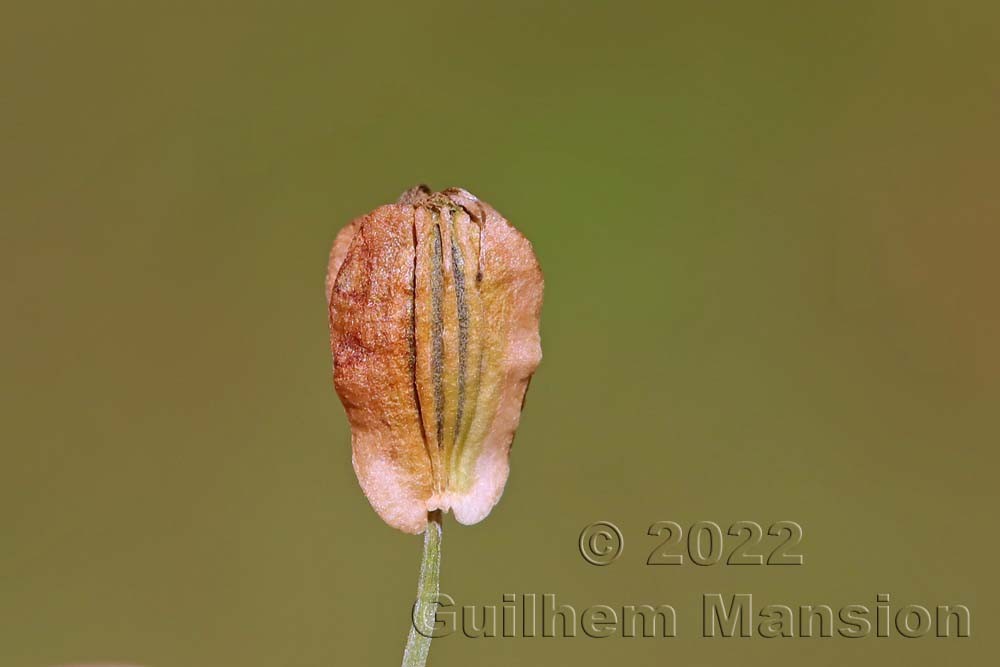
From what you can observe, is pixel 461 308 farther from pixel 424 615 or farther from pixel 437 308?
pixel 424 615

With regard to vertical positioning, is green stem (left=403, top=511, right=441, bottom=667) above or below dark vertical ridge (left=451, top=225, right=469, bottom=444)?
below

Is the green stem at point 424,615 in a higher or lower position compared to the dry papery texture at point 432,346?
lower

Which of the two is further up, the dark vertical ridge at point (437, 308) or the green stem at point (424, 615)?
the dark vertical ridge at point (437, 308)

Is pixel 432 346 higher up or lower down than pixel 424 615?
higher up

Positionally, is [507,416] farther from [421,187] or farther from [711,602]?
[711,602]

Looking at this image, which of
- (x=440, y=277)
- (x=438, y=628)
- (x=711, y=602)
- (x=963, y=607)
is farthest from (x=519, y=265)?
(x=963, y=607)

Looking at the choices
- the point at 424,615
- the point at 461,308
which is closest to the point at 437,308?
the point at 461,308

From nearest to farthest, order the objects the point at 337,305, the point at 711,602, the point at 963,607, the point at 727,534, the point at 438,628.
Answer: the point at 337,305 → the point at 438,628 → the point at 727,534 → the point at 711,602 → the point at 963,607

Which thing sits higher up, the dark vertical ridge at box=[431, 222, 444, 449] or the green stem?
the dark vertical ridge at box=[431, 222, 444, 449]
